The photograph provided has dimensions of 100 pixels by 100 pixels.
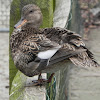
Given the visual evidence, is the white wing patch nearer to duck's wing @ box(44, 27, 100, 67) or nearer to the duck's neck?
duck's wing @ box(44, 27, 100, 67)

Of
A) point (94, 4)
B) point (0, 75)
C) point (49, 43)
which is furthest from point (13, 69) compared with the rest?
point (94, 4)

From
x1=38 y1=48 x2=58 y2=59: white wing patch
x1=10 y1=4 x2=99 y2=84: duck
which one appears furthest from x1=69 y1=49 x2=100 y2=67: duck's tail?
x1=38 y1=48 x2=58 y2=59: white wing patch

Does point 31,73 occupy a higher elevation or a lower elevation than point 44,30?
lower

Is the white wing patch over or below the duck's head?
below

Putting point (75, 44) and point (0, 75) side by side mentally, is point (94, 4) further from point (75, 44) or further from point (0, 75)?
point (75, 44)

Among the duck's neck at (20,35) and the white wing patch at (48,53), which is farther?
the duck's neck at (20,35)

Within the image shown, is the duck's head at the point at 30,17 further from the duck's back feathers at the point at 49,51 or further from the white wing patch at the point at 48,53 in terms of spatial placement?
the white wing patch at the point at 48,53

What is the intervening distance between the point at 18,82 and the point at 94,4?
428 inches

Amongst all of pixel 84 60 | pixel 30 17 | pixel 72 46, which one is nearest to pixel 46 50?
pixel 72 46

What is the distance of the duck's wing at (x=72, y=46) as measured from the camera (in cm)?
353

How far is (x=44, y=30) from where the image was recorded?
3814 millimetres

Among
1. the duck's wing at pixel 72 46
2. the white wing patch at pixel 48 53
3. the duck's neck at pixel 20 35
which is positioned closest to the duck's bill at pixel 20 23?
the duck's neck at pixel 20 35

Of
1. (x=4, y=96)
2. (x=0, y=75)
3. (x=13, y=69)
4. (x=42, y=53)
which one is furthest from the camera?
(x=0, y=75)

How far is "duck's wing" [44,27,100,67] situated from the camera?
11.6 feet
